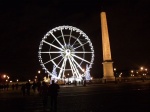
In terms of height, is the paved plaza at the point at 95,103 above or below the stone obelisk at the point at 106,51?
below

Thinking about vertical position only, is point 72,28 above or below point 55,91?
above

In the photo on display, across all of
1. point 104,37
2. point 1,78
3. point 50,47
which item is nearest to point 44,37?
point 50,47

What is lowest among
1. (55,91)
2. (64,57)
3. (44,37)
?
(55,91)

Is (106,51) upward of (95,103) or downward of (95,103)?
upward

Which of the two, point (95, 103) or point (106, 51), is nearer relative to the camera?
point (95, 103)

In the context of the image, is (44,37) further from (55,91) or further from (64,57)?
(55,91)

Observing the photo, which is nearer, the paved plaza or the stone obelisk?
the paved plaza

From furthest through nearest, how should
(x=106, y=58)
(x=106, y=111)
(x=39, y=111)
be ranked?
1. (x=106, y=58)
2. (x=39, y=111)
3. (x=106, y=111)

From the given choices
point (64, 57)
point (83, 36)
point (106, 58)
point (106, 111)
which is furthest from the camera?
point (106, 58)

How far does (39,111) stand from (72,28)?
125ft

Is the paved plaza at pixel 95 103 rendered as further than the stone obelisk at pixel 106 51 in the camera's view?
No

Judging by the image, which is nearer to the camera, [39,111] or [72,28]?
[39,111]

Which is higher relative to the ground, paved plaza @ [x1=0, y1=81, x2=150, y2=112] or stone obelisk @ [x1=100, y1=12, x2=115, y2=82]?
stone obelisk @ [x1=100, y1=12, x2=115, y2=82]

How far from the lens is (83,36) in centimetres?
5106
